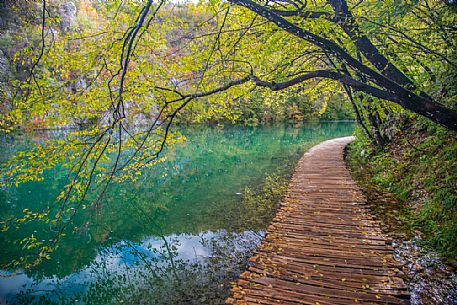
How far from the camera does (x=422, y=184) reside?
25.7 feet

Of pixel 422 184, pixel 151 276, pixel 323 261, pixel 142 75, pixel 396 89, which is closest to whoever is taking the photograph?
pixel 396 89

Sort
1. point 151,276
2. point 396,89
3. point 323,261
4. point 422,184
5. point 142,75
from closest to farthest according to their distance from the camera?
1. point 396,89
2. point 323,261
3. point 142,75
4. point 151,276
5. point 422,184

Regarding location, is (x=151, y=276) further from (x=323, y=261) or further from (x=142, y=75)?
(x=142, y=75)

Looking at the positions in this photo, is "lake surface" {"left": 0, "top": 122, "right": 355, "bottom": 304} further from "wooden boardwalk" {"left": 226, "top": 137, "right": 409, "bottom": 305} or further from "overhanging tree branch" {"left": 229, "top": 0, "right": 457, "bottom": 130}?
"overhanging tree branch" {"left": 229, "top": 0, "right": 457, "bottom": 130}

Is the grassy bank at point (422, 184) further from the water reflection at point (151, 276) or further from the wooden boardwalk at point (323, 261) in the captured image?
the water reflection at point (151, 276)

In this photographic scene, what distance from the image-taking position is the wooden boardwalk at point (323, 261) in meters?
4.08

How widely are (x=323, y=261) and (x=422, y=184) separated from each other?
4819 millimetres

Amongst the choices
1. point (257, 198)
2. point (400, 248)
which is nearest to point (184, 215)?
point (257, 198)

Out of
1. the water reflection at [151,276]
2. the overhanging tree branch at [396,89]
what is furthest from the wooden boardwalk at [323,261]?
the overhanging tree branch at [396,89]

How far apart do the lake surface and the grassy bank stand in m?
3.69

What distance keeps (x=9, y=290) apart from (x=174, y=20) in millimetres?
6518

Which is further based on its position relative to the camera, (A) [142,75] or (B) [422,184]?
(B) [422,184]

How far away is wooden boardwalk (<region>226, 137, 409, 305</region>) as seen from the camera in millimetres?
4078

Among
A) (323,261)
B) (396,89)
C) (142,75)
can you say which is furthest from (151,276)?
(396,89)
